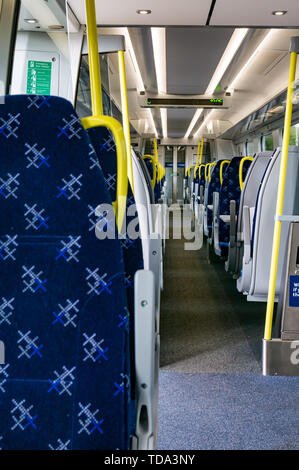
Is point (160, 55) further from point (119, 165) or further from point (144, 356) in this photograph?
point (144, 356)

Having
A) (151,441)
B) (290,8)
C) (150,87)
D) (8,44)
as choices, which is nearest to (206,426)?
(151,441)

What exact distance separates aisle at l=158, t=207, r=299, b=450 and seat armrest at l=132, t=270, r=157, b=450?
1256mm

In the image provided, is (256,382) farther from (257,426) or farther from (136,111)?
(136,111)

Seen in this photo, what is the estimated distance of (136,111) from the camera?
50.4 feet

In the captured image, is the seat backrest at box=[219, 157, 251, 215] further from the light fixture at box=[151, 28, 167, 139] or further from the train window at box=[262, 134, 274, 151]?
the train window at box=[262, 134, 274, 151]

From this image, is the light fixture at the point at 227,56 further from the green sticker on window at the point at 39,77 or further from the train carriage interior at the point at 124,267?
the green sticker on window at the point at 39,77

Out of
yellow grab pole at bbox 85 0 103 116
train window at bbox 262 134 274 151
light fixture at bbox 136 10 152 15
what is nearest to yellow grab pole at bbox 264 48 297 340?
light fixture at bbox 136 10 152 15

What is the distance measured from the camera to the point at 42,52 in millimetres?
4203

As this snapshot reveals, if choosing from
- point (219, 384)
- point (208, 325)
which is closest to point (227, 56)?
point (208, 325)

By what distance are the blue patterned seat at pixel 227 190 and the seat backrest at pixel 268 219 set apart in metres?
2.29

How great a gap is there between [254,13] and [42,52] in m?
1.83

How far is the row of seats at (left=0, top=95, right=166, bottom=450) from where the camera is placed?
1079 mm
